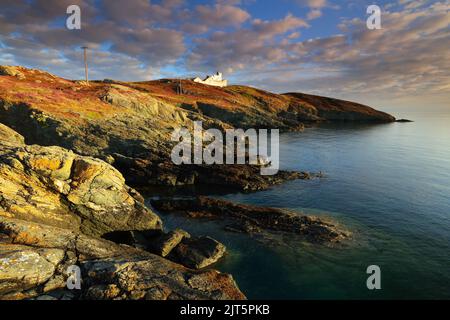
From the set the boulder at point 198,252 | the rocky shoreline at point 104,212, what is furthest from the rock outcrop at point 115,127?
the boulder at point 198,252

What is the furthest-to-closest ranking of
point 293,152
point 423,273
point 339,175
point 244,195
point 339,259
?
point 293,152
point 339,175
point 244,195
point 339,259
point 423,273

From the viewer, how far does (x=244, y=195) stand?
37656mm

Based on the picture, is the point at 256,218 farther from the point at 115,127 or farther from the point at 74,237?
the point at 115,127

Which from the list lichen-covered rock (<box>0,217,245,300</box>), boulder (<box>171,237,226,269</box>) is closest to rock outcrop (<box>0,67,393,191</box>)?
boulder (<box>171,237,226,269</box>)

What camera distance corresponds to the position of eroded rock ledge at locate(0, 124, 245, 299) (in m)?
14.6

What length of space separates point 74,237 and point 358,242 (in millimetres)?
21474

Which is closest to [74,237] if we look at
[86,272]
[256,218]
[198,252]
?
[86,272]

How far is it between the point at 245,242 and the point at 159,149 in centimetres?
2702

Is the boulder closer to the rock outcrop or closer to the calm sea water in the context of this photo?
the calm sea water

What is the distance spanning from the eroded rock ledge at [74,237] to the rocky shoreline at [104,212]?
0.05m

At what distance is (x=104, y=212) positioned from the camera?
23844 mm
